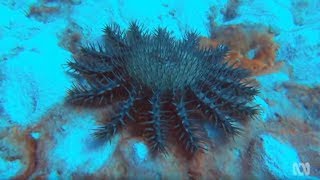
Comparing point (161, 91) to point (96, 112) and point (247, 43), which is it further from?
point (247, 43)

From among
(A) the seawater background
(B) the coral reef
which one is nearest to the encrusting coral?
(A) the seawater background

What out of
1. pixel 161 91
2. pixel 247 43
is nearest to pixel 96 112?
pixel 161 91

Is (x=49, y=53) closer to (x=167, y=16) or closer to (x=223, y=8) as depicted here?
(x=167, y=16)

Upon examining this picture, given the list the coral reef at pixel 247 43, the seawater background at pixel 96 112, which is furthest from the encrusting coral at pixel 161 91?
the coral reef at pixel 247 43

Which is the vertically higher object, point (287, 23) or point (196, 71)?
point (287, 23)

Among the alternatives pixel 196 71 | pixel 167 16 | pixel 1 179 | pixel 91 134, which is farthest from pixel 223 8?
pixel 1 179

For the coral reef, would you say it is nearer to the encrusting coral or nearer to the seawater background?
the seawater background

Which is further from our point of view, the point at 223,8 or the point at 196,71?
the point at 223,8
